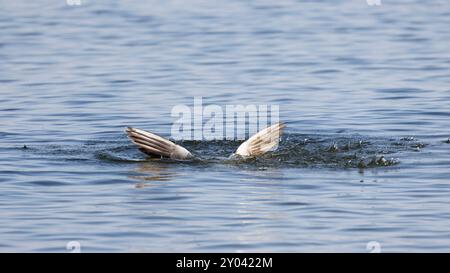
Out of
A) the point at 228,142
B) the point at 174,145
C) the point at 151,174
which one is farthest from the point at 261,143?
the point at 151,174

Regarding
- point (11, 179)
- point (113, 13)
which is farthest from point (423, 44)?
point (11, 179)

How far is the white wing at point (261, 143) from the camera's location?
456 inches

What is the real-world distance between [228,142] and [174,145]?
144cm

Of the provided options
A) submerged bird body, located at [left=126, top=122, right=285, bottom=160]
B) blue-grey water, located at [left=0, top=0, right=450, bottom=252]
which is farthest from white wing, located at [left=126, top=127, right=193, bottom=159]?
blue-grey water, located at [left=0, top=0, right=450, bottom=252]

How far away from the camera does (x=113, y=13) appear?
2566 cm

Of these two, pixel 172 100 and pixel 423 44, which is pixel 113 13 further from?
pixel 172 100

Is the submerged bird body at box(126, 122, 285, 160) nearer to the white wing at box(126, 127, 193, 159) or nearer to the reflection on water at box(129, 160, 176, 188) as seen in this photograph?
the white wing at box(126, 127, 193, 159)

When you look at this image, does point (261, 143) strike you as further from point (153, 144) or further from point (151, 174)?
point (151, 174)

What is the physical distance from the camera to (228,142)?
1273 centimetres

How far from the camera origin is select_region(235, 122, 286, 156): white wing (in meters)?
11.6

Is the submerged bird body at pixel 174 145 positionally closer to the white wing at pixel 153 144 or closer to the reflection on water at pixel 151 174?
the white wing at pixel 153 144

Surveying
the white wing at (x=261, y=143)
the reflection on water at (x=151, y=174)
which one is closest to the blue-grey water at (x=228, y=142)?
the reflection on water at (x=151, y=174)
